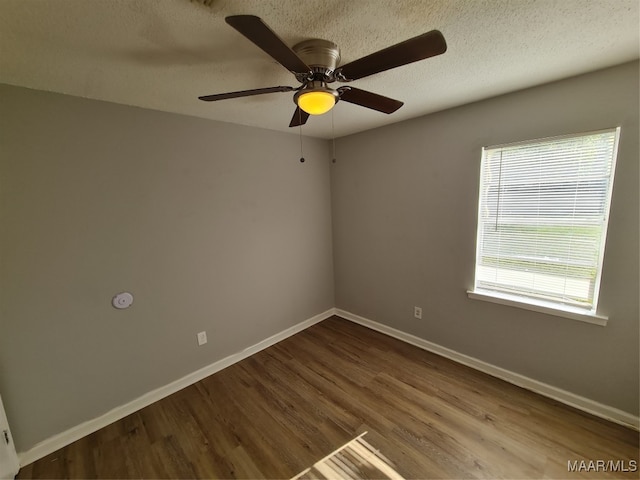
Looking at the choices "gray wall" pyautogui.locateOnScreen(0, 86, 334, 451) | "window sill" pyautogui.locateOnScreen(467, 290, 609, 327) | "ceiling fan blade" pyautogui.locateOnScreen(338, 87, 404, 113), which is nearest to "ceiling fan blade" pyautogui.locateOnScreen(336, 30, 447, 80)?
"ceiling fan blade" pyautogui.locateOnScreen(338, 87, 404, 113)

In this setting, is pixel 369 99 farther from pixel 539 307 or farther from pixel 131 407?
pixel 131 407

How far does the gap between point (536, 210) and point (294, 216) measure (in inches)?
84.8

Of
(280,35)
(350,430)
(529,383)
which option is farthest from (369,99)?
(529,383)

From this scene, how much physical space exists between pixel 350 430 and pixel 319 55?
7.40 feet

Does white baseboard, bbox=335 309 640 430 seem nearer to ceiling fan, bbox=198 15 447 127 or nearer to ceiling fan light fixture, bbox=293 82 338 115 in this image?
ceiling fan, bbox=198 15 447 127

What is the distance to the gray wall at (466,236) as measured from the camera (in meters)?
1.60

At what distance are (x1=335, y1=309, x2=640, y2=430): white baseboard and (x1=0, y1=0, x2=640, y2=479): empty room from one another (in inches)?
0.7

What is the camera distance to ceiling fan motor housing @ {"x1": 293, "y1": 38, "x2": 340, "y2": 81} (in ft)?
3.90

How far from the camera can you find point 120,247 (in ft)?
6.03

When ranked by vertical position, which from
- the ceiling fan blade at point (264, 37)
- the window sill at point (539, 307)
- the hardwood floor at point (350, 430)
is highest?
the ceiling fan blade at point (264, 37)

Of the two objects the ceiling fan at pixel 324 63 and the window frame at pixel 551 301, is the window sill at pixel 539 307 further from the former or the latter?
the ceiling fan at pixel 324 63

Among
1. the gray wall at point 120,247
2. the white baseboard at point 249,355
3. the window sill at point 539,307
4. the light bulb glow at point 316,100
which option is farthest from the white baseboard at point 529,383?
the light bulb glow at point 316,100

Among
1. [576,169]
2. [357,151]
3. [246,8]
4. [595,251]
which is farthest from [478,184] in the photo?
[246,8]

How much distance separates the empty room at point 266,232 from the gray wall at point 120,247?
1 centimetres
